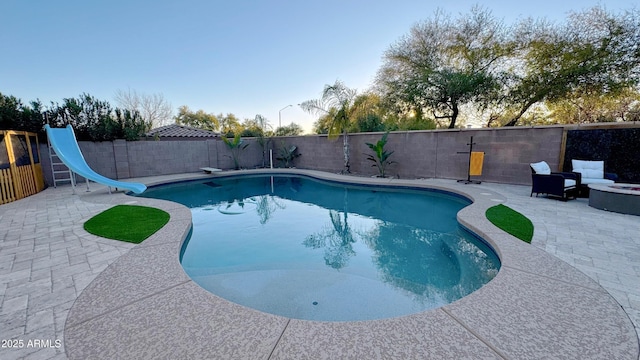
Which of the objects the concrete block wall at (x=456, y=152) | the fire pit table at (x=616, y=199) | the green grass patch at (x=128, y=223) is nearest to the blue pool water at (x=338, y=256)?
the green grass patch at (x=128, y=223)

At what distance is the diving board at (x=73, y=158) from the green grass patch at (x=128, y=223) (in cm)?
235

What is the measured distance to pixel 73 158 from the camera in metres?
8.40

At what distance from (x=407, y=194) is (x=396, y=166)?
2.86 m

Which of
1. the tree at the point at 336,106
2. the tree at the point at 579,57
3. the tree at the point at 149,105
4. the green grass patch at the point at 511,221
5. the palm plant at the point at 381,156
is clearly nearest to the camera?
the green grass patch at the point at 511,221

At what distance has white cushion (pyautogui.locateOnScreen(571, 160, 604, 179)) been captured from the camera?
6716 mm

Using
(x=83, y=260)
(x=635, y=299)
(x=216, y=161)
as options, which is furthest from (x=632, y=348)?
(x=216, y=161)

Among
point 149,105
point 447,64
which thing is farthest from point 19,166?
point 149,105

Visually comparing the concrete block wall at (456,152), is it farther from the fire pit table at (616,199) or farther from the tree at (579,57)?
the tree at (579,57)

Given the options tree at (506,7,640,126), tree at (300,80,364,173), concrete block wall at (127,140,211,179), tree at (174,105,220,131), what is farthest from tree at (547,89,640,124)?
tree at (174,105,220,131)

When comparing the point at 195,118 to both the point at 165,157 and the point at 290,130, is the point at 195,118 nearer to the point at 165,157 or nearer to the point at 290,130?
the point at 290,130

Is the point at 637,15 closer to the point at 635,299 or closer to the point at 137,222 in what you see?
the point at 635,299

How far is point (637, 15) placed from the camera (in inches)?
406

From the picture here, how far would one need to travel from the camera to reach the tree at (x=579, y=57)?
35.3 ft

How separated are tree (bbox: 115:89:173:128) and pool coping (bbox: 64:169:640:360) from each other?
2986 cm
